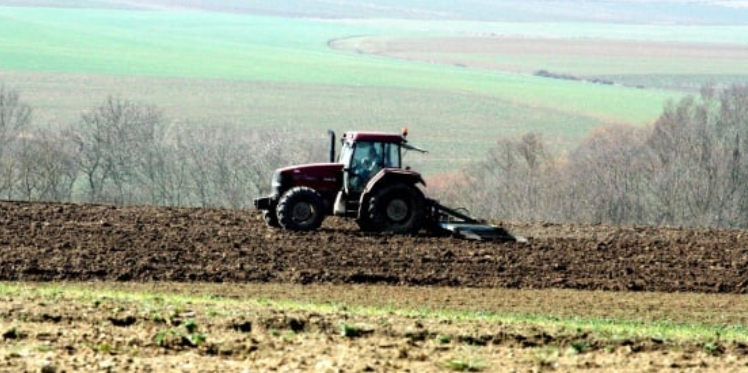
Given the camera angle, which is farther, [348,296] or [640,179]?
[640,179]

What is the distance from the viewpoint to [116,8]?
191 m

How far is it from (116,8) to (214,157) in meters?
142

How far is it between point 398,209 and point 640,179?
95.2 ft

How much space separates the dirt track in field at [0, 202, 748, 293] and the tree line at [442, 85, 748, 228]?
21935 mm

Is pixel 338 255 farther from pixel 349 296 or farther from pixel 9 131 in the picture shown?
pixel 9 131

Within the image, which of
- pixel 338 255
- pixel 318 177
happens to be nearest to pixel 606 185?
pixel 318 177

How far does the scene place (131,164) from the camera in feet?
178

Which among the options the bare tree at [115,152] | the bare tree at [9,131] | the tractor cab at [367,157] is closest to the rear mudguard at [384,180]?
the tractor cab at [367,157]

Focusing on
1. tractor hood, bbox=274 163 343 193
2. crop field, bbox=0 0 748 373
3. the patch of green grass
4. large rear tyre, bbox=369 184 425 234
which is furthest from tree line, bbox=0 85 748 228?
the patch of green grass

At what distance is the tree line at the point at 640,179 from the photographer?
5003 centimetres

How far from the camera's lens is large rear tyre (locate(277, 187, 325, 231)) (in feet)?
83.4

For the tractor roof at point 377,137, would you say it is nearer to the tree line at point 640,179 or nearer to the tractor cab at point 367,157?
the tractor cab at point 367,157

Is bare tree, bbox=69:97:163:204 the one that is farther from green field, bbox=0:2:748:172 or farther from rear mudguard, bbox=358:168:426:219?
rear mudguard, bbox=358:168:426:219

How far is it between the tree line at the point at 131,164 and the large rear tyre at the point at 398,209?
24.8 m
